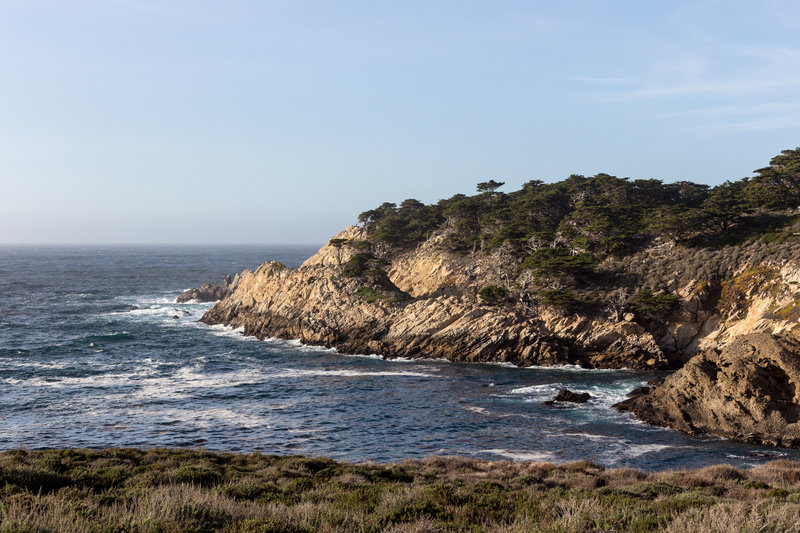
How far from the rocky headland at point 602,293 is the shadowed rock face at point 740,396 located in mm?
85

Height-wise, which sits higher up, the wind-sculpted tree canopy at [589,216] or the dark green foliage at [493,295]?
the wind-sculpted tree canopy at [589,216]

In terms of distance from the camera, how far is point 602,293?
57469 millimetres

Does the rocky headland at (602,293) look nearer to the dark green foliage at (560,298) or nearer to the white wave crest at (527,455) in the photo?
the dark green foliage at (560,298)

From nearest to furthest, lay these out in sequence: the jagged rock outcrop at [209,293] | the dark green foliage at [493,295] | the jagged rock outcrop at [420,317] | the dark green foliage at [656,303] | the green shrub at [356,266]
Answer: the dark green foliage at [656,303] → the jagged rock outcrop at [420,317] → the dark green foliage at [493,295] → the green shrub at [356,266] → the jagged rock outcrop at [209,293]

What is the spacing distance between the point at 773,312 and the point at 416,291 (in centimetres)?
3919

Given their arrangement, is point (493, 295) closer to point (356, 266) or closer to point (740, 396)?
point (356, 266)

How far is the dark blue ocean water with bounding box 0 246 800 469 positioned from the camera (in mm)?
31219

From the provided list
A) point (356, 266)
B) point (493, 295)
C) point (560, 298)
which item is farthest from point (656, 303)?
point (356, 266)

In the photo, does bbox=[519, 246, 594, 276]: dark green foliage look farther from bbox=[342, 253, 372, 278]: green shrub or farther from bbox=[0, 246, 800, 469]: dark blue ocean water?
bbox=[342, 253, 372, 278]: green shrub

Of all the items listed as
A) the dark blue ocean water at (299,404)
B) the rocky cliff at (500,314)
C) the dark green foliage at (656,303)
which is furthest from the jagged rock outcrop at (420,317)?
the dark blue ocean water at (299,404)

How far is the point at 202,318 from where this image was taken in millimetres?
78375

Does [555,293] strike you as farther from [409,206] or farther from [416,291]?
[409,206]

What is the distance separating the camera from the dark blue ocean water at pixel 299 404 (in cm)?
3122

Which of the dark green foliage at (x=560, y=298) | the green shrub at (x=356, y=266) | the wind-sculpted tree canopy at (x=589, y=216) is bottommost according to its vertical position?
A: the dark green foliage at (x=560, y=298)
